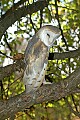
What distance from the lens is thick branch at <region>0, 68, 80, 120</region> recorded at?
49.6 inches

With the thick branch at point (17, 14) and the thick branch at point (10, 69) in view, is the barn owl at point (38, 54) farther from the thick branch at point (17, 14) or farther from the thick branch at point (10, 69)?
the thick branch at point (17, 14)

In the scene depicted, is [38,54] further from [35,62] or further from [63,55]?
[63,55]

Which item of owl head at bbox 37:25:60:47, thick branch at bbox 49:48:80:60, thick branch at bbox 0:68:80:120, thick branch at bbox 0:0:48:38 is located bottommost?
thick branch at bbox 0:68:80:120

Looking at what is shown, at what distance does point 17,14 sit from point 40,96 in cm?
73

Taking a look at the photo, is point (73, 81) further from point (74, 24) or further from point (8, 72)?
point (74, 24)

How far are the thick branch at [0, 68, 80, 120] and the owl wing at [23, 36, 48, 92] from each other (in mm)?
48

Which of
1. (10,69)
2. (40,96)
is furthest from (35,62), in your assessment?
(10,69)

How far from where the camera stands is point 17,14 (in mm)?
1860

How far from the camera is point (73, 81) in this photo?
1.31m

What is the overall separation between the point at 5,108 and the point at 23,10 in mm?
796

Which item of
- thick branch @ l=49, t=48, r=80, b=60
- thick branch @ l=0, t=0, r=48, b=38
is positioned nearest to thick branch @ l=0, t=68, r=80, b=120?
thick branch @ l=49, t=48, r=80, b=60

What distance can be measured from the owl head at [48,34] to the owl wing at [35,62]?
0.02 meters

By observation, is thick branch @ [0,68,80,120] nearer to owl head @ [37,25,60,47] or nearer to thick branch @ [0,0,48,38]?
owl head @ [37,25,60,47]

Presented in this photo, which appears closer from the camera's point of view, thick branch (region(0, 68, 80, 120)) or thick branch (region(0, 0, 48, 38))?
thick branch (region(0, 68, 80, 120))
